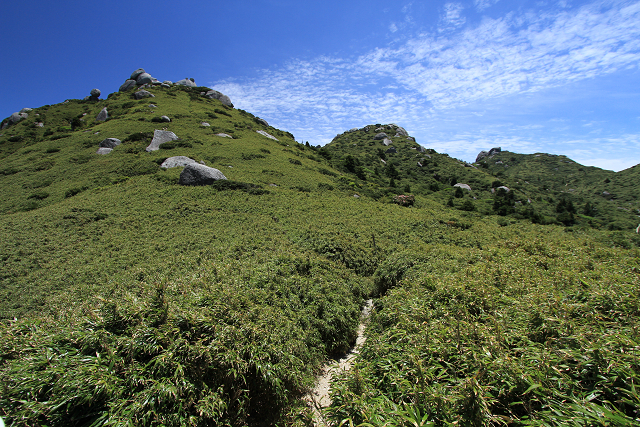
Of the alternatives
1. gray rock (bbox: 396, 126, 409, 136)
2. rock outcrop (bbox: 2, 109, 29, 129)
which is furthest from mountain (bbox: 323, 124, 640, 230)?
rock outcrop (bbox: 2, 109, 29, 129)

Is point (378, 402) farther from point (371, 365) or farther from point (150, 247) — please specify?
point (150, 247)

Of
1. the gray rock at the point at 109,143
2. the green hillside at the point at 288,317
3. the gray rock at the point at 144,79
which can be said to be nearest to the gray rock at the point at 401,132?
the gray rock at the point at 144,79

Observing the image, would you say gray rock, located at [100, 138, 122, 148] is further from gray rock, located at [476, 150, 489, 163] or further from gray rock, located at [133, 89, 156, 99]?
gray rock, located at [476, 150, 489, 163]

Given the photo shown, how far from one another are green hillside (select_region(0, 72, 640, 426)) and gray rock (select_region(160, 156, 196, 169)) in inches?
320

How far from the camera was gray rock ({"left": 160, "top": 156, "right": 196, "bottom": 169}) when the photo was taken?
98.6ft

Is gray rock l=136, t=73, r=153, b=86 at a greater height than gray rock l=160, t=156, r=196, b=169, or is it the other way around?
gray rock l=136, t=73, r=153, b=86

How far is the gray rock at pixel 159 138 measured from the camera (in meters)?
35.5

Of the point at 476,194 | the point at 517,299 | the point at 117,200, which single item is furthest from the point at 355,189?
the point at 476,194

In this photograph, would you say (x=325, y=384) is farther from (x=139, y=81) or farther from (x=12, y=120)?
(x=139, y=81)

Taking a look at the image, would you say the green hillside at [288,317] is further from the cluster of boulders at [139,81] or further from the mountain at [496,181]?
the cluster of boulders at [139,81]

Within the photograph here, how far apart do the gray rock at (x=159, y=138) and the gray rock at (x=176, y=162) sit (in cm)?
677

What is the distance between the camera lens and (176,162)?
30.4 metres

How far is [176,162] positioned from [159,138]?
1003 centimetres

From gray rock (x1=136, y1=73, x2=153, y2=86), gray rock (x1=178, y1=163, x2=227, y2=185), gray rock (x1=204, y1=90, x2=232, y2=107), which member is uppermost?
gray rock (x1=136, y1=73, x2=153, y2=86)
